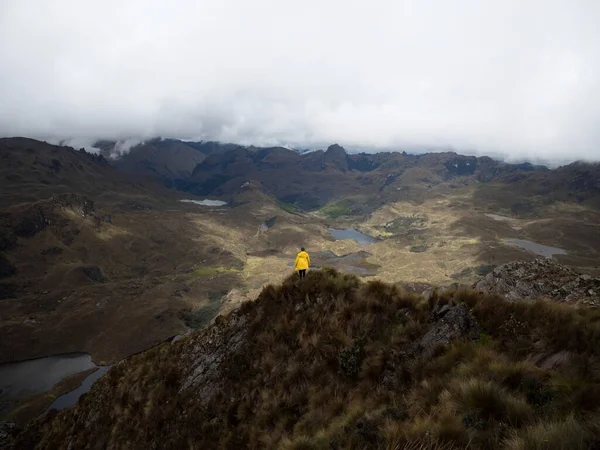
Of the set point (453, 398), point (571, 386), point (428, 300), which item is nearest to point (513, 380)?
point (571, 386)

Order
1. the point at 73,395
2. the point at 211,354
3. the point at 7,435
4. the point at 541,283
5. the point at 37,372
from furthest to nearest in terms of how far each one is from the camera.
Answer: the point at 37,372
the point at 73,395
the point at 7,435
the point at 541,283
the point at 211,354

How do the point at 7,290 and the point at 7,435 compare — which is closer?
the point at 7,435

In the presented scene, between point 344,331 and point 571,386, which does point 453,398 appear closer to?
point 571,386

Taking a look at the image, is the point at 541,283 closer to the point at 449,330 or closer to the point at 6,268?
the point at 449,330

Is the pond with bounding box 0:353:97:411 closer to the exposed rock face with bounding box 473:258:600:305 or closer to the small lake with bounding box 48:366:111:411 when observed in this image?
the small lake with bounding box 48:366:111:411

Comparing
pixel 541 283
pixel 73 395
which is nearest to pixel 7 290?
pixel 73 395

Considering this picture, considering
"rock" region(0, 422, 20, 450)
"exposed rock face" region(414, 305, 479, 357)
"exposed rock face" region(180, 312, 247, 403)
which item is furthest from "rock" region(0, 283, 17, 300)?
"exposed rock face" region(414, 305, 479, 357)
